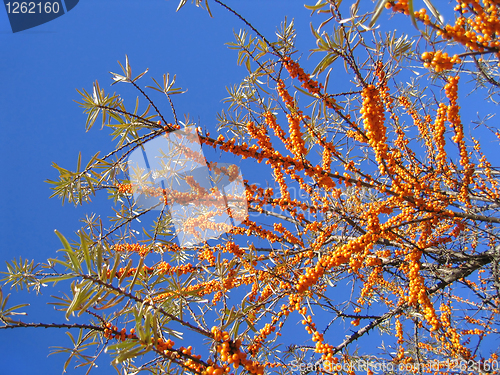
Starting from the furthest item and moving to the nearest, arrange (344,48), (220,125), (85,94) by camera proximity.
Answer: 1. (220,125)
2. (85,94)
3. (344,48)

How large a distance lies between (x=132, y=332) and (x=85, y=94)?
4.42ft

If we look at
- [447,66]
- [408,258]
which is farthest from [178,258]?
[447,66]

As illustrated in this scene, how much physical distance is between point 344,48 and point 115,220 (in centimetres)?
240

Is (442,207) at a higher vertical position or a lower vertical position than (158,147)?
lower

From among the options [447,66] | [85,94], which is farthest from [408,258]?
[85,94]

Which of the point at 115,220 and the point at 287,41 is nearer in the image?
the point at 287,41

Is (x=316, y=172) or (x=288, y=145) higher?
(x=288, y=145)

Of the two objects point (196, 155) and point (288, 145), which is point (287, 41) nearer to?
point (288, 145)

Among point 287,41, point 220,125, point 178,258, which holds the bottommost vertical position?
point 178,258

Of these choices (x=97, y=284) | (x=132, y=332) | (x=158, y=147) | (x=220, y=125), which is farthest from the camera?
(x=220, y=125)

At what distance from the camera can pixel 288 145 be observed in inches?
70.1

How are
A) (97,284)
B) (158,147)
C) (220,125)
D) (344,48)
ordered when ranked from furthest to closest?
(220,125), (158,147), (344,48), (97,284)

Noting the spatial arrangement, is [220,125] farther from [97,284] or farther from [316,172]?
[97,284]

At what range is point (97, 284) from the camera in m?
1.03
